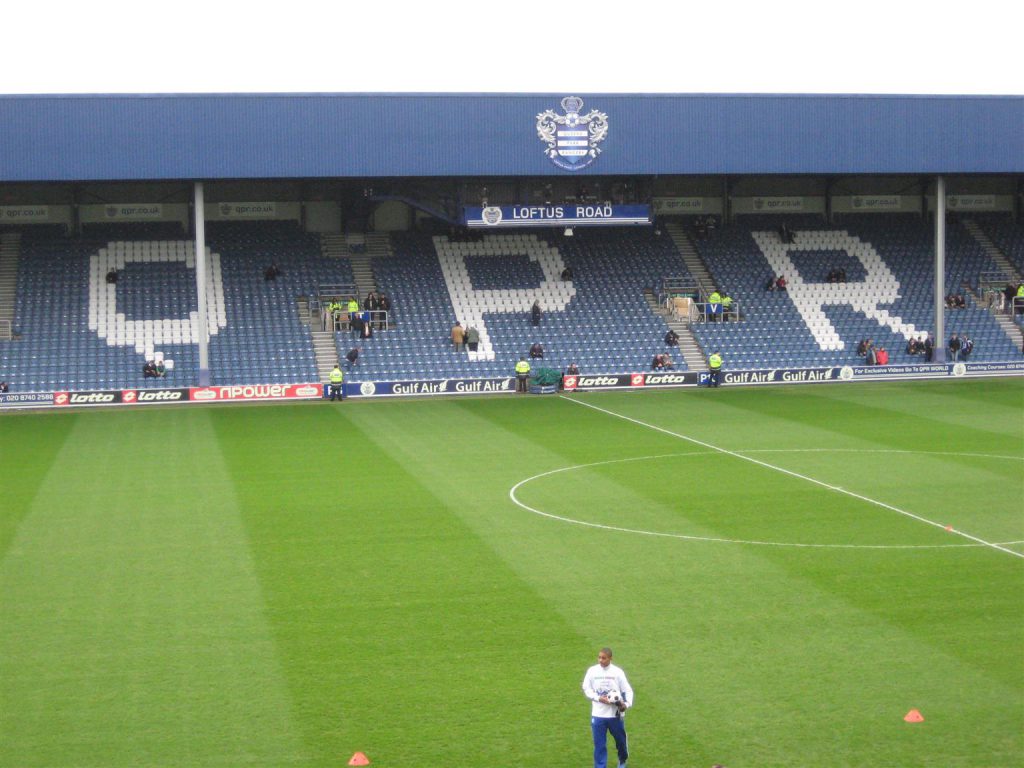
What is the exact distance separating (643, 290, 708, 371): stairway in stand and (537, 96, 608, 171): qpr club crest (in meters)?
7.04

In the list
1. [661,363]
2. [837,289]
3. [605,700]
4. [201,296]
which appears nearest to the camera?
[605,700]

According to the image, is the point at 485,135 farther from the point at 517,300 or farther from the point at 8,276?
the point at 8,276

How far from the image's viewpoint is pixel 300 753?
1327 centimetres

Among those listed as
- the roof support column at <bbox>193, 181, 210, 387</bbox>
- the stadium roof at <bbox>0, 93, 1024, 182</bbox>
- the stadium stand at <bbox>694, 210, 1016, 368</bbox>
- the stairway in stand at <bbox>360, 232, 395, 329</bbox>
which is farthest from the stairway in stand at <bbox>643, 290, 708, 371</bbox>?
the roof support column at <bbox>193, 181, 210, 387</bbox>

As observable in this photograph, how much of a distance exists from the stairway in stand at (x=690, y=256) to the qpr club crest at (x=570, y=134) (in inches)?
326

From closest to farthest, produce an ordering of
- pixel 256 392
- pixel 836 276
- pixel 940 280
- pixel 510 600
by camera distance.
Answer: pixel 510 600, pixel 256 392, pixel 940 280, pixel 836 276

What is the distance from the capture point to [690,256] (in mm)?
57719

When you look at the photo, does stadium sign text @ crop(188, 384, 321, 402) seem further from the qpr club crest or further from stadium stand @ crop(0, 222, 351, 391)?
the qpr club crest

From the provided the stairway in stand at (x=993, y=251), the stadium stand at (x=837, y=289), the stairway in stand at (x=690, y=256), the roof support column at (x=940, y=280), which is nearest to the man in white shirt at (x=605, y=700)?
the stadium stand at (x=837, y=289)

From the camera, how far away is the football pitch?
13766 mm

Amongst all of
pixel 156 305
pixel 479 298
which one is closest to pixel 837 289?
pixel 479 298

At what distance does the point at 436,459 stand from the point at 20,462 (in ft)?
32.8

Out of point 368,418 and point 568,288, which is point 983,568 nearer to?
point 368,418

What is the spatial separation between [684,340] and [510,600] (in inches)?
1373
